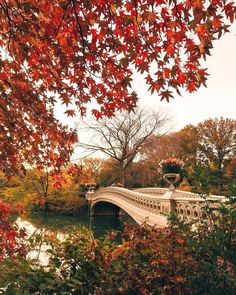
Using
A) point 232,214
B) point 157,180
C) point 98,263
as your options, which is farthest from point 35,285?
point 157,180

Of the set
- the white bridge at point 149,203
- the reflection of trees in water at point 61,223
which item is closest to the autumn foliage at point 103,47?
the white bridge at point 149,203


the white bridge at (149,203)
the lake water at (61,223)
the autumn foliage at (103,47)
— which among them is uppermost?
the autumn foliage at (103,47)

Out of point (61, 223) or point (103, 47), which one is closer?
point (103, 47)

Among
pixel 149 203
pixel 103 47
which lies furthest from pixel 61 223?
pixel 103 47

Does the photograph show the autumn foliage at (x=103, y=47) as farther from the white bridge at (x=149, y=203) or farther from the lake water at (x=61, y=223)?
the lake water at (x=61, y=223)

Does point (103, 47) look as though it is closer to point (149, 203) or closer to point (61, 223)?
point (149, 203)

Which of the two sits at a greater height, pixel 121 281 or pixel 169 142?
pixel 169 142

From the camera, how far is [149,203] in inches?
546

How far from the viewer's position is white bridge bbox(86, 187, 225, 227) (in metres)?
8.58

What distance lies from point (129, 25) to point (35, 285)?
3.27 meters

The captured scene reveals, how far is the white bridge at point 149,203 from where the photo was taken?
8.58 meters

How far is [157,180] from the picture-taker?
121 feet

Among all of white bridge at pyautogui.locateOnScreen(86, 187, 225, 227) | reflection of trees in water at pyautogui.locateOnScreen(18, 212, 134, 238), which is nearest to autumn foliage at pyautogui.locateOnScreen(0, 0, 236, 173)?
white bridge at pyautogui.locateOnScreen(86, 187, 225, 227)

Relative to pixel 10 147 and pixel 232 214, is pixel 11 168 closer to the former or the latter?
pixel 10 147
